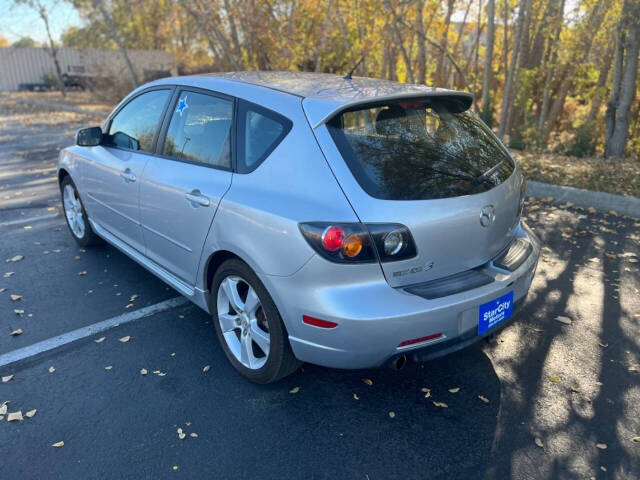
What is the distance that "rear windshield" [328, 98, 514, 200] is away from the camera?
2619mm

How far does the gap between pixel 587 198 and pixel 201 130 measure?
209 inches

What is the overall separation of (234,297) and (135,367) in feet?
2.73

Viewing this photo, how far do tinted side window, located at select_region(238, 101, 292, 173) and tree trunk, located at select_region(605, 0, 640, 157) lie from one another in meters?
7.02

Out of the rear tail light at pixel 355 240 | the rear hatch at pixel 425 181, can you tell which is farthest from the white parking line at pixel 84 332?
the rear hatch at pixel 425 181

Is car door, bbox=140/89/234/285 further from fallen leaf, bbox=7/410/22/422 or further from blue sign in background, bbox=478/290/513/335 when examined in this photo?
blue sign in background, bbox=478/290/513/335

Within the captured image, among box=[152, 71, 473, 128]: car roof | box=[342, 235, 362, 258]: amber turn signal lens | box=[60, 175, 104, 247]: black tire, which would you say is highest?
box=[152, 71, 473, 128]: car roof

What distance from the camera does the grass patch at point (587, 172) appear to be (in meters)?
7.09

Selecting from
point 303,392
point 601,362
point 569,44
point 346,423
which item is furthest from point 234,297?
point 569,44

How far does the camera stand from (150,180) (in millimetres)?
3652

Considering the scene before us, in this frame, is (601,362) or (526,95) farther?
(526,95)

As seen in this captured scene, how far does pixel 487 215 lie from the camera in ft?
9.20

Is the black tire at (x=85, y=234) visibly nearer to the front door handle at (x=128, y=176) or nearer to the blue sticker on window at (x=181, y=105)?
the front door handle at (x=128, y=176)

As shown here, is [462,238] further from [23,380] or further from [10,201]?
[10,201]

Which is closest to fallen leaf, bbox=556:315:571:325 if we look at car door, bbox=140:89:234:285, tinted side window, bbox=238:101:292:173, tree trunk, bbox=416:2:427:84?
tinted side window, bbox=238:101:292:173
